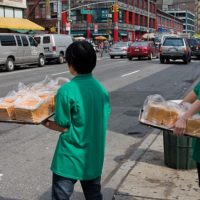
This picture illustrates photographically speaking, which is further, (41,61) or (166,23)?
(166,23)

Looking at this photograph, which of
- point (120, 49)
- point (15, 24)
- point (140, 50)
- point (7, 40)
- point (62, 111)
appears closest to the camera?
point (62, 111)

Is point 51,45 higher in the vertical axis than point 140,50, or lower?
higher

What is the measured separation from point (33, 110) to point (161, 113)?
0.97 metres

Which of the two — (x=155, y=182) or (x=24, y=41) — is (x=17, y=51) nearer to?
(x=24, y=41)

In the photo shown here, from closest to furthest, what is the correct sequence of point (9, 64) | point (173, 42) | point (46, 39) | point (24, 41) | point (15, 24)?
point (9, 64) < point (24, 41) < point (173, 42) < point (46, 39) < point (15, 24)

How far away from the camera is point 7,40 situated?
77.5 ft

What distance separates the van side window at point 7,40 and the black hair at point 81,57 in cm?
2069

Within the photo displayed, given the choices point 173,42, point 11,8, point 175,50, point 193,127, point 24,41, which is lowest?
point 175,50

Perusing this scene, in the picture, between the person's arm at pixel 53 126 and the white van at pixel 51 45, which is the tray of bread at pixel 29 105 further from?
the white van at pixel 51 45

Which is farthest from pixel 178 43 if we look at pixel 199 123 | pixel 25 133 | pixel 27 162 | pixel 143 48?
pixel 199 123

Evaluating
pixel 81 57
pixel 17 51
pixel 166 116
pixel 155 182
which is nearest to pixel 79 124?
pixel 81 57

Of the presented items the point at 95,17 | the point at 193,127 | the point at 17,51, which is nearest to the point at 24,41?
the point at 17,51

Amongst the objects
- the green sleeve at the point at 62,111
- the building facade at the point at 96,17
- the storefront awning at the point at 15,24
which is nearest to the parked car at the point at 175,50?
the storefront awning at the point at 15,24

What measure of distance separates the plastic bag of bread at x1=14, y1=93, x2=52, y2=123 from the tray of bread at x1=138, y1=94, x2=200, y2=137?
752 millimetres
